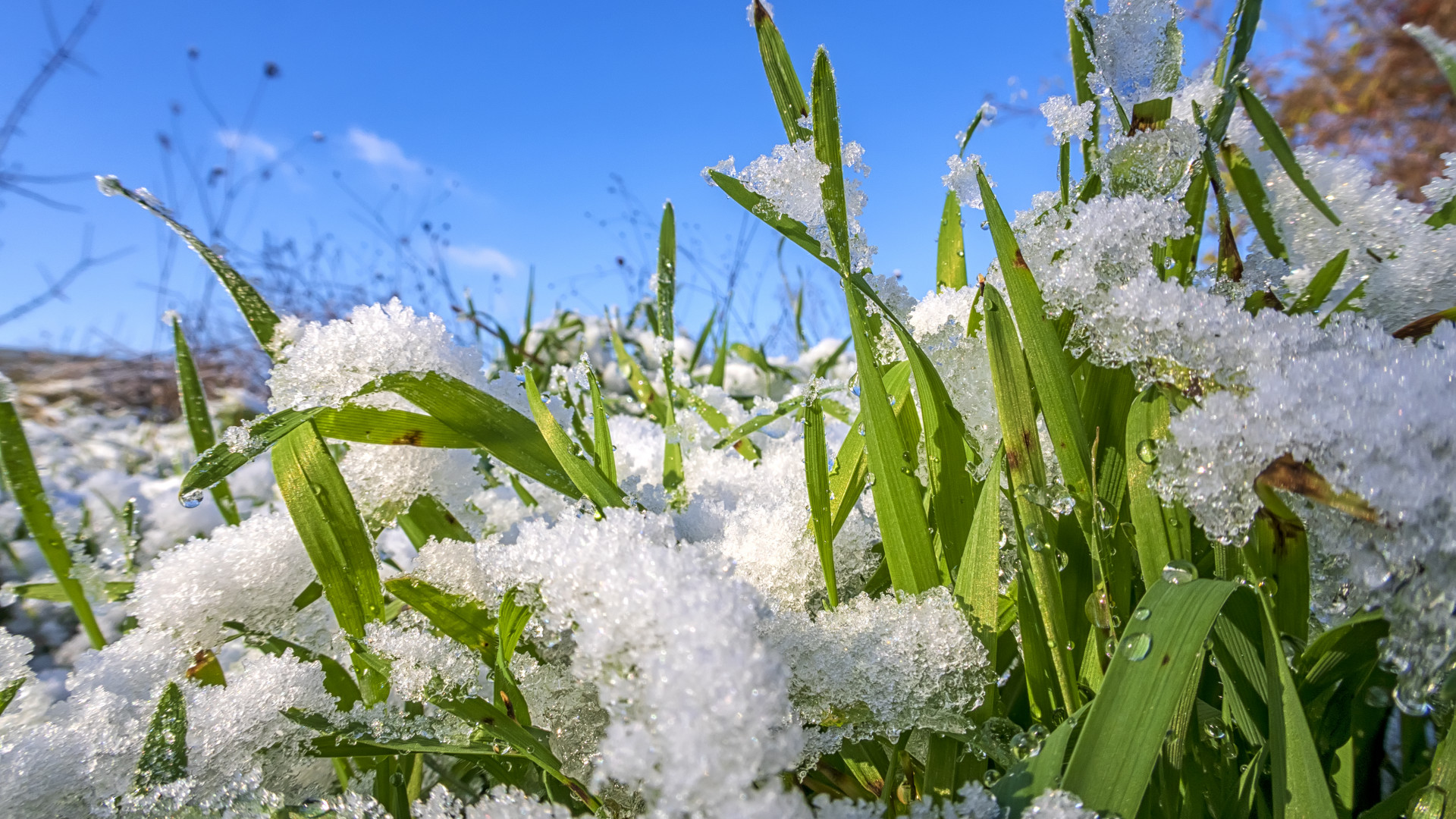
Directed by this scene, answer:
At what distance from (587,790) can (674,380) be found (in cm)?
78

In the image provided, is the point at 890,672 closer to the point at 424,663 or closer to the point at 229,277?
the point at 424,663

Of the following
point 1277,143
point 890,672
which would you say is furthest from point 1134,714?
point 1277,143

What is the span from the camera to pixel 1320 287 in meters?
0.62

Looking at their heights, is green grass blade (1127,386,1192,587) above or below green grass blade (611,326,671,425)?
below

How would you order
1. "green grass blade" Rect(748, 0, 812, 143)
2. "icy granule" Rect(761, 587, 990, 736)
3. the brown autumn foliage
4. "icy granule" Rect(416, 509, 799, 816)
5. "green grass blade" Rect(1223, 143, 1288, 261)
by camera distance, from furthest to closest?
the brown autumn foliage, "green grass blade" Rect(1223, 143, 1288, 261), "green grass blade" Rect(748, 0, 812, 143), "icy granule" Rect(761, 587, 990, 736), "icy granule" Rect(416, 509, 799, 816)

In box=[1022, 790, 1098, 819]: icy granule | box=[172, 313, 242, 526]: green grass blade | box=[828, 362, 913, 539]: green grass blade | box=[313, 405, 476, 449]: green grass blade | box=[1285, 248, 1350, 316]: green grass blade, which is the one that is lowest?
box=[1022, 790, 1098, 819]: icy granule

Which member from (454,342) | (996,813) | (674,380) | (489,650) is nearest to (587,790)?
(489,650)

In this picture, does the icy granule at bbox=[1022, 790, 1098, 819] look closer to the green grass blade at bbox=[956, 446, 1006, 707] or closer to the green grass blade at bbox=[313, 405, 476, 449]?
the green grass blade at bbox=[956, 446, 1006, 707]

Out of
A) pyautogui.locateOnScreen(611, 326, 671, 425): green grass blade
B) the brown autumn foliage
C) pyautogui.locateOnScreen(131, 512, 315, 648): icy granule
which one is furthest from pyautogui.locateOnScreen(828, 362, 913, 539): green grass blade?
the brown autumn foliage

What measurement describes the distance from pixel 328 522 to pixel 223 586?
199mm

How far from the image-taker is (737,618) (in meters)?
0.42

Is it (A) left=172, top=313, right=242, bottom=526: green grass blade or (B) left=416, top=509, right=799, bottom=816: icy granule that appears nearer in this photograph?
(B) left=416, top=509, right=799, bottom=816: icy granule

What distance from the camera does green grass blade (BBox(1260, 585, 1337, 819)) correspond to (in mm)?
395

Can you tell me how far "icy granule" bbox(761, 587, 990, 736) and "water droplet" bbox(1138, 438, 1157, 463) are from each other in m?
0.17
